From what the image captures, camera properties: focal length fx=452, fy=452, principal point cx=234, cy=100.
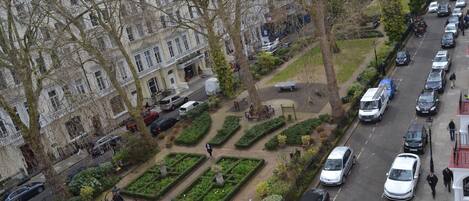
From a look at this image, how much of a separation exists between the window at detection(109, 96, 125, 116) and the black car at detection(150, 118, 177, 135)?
9.79 metres

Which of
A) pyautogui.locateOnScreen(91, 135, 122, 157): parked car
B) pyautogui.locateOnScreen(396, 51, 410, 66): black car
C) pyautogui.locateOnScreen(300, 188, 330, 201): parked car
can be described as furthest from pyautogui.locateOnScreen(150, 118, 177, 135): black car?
pyautogui.locateOnScreen(396, 51, 410, 66): black car

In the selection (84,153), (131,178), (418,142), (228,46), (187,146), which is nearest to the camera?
(418,142)

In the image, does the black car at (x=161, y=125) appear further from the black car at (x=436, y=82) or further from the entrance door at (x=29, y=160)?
the black car at (x=436, y=82)

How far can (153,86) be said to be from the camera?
6128 centimetres

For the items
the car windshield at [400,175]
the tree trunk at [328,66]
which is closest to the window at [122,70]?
the tree trunk at [328,66]

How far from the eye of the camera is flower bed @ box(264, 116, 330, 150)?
37.6 metres

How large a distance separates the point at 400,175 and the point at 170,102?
3326cm

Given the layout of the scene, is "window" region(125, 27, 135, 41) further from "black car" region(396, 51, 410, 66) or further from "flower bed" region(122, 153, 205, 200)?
"black car" region(396, 51, 410, 66)

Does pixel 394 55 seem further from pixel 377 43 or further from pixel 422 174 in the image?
pixel 422 174

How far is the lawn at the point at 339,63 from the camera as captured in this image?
53344 millimetres

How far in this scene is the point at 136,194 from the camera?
114 ft

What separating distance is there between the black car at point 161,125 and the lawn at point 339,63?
14656mm

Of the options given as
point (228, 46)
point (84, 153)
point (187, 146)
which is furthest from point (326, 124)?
point (228, 46)

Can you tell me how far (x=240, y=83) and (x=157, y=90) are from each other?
12.7 meters
